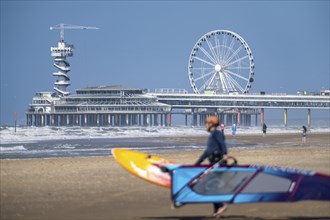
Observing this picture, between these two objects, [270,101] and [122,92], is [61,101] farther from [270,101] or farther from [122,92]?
[270,101]

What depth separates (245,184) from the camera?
9086mm

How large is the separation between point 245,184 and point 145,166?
1.51 m

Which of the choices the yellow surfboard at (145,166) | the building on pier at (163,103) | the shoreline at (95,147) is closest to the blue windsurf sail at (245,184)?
the yellow surfboard at (145,166)

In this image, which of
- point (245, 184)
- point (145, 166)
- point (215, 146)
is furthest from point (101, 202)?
point (245, 184)

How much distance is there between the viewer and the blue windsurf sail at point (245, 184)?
29.5ft

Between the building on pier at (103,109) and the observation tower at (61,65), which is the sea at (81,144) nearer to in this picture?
the building on pier at (103,109)

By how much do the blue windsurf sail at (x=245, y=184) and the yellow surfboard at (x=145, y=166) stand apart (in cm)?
47

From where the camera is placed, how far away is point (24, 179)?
47.8 feet

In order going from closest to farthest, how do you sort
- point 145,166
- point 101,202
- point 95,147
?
point 145,166 → point 101,202 → point 95,147

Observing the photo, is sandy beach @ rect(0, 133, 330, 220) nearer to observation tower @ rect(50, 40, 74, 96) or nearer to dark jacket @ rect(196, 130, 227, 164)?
dark jacket @ rect(196, 130, 227, 164)

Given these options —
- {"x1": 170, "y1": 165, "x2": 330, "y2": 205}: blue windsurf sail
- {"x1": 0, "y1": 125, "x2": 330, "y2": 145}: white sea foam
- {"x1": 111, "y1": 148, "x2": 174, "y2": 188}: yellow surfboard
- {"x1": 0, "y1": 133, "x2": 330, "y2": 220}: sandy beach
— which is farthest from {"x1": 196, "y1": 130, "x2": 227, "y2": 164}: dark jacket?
{"x1": 0, "y1": 125, "x2": 330, "y2": 145}: white sea foam

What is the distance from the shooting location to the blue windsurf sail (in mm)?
9000

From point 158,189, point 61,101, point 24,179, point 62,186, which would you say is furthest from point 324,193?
point 61,101

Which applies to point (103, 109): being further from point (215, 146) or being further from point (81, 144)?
point (215, 146)
